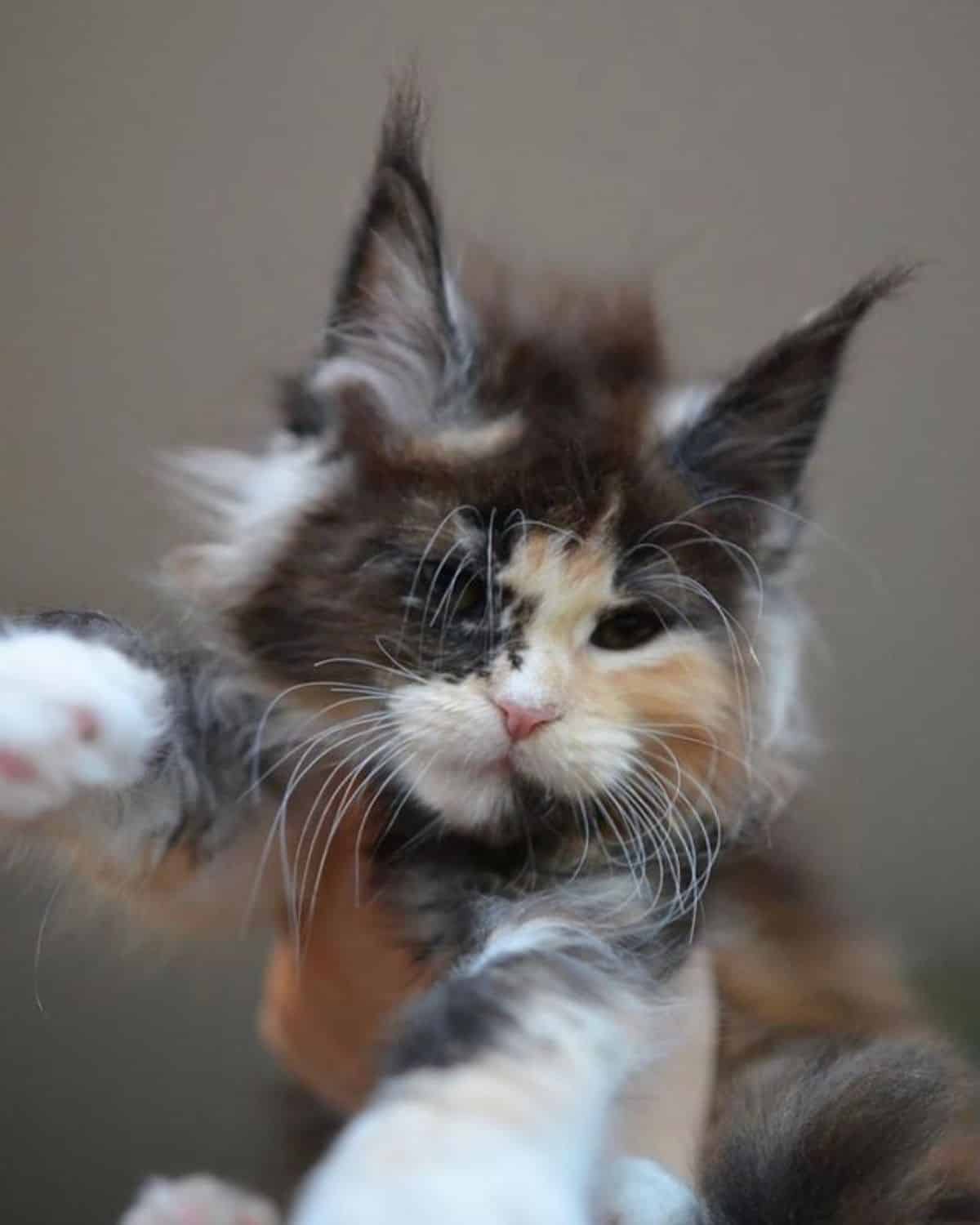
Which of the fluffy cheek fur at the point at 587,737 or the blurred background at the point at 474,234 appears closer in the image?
the fluffy cheek fur at the point at 587,737

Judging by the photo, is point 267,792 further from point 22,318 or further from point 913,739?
point 913,739

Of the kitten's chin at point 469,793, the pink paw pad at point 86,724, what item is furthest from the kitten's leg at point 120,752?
the kitten's chin at point 469,793

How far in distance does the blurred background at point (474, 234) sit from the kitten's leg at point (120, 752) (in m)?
0.65

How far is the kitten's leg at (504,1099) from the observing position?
0.67 metres

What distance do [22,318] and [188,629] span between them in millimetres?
896

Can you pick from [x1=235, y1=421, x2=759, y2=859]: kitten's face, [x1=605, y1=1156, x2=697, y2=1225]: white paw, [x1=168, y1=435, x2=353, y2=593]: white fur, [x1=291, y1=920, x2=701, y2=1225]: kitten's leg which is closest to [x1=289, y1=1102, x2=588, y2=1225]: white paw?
[x1=291, y1=920, x2=701, y2=1225]: kitten's leg

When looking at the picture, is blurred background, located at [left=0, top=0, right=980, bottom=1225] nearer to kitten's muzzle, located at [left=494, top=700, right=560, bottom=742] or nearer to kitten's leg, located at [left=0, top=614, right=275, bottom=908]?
kitten's leg, located at [left=0, top=614, right=275, bottom=908]

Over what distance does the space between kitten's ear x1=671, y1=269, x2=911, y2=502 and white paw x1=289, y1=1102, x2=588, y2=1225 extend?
1.89ft

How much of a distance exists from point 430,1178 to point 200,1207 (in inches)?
23.9

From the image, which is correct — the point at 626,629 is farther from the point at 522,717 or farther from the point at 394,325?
the point at 394,325

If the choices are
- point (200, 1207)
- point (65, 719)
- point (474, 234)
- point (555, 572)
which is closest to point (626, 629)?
point (555, 572)

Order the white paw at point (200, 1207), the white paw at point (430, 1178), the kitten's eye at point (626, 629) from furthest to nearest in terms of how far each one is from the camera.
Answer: the white paw at point (200, 1207) < the kitten's eye at point (626, 629) < the white paw at point (430, 1178)

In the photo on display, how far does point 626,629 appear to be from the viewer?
1.01 metres

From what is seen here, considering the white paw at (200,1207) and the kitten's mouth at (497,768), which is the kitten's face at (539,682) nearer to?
the kitten's mouth at (497,768)
